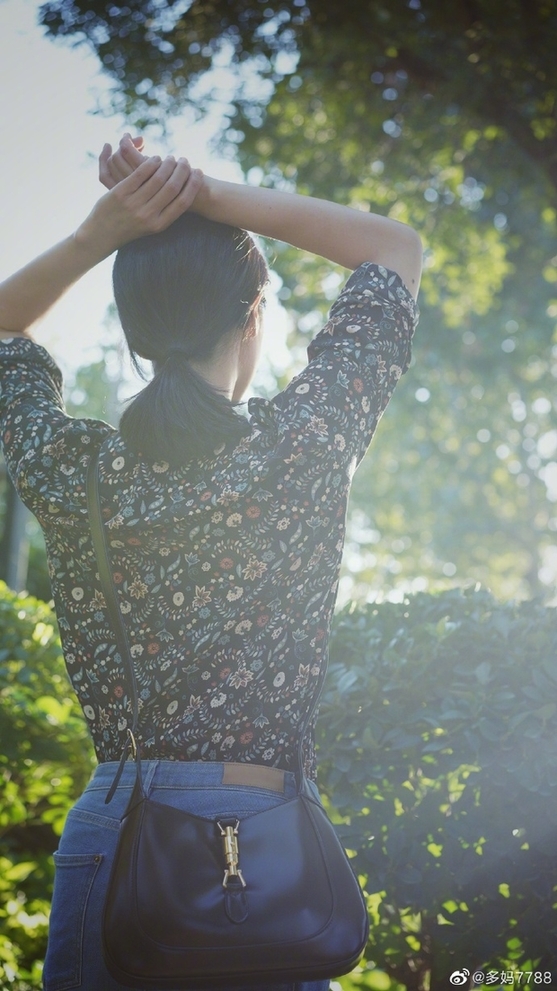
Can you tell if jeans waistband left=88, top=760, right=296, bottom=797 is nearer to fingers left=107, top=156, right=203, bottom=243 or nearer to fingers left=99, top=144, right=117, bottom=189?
fingers left=107, top=156, right=203, bottom=243

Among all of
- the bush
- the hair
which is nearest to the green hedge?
the bush

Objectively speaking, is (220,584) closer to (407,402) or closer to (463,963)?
(463,963)

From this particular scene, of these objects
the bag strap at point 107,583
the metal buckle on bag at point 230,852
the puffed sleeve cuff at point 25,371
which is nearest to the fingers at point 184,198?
the puffed sleeve cuff at point 25,371

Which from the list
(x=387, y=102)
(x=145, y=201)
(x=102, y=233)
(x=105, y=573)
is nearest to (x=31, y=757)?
(x=105, y=573)

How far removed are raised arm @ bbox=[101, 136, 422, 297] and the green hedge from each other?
1.36 metres

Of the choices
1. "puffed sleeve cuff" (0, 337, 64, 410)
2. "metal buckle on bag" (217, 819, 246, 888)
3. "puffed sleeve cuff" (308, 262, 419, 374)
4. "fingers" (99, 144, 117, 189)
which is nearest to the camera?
"metal buckle on bag" (217, 819, 246, 888)

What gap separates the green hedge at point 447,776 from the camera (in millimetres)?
2457

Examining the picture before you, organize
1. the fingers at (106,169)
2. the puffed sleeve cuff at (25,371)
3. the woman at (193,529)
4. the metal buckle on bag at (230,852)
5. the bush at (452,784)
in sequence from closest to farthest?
the metal buckle on bag at (230,852) < the woman at (193,529) < the puffed sleeve cuff at (25,371) < the fingers at (106,169) < the bush at (452,784)

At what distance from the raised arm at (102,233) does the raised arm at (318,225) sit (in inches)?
2.8

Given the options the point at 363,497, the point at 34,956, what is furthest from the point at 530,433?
the point at 34,956

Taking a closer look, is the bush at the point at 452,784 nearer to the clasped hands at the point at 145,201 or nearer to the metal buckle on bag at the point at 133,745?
the metal buckle on bag at the point at 133,745

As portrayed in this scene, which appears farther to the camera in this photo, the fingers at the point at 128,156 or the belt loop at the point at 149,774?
the fingers at the point at 128,156

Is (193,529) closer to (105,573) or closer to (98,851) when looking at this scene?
(105,573)

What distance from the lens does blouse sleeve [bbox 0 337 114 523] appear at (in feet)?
4.85
